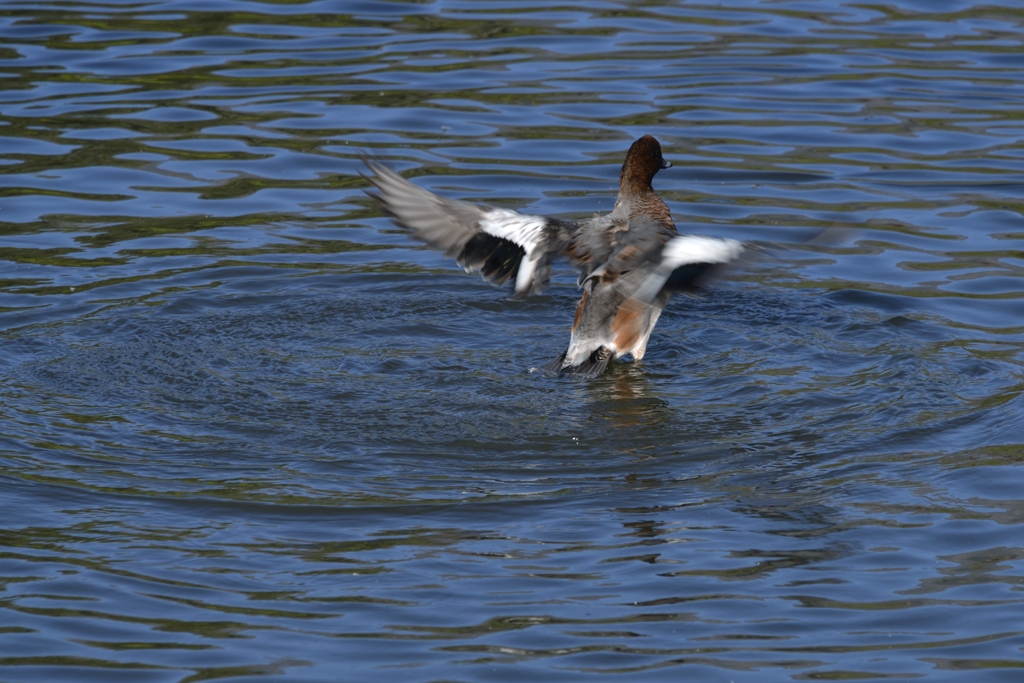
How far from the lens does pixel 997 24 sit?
46.5 feet

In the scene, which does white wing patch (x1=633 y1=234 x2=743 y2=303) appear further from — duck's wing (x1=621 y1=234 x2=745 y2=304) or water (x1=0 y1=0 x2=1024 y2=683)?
water (x1=0 y1=0 x2=1024 y2=683)

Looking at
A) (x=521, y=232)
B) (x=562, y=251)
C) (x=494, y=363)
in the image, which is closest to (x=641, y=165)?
(x=521, y=232)

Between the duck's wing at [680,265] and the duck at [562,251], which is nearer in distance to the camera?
the duck's wing at [680,265]

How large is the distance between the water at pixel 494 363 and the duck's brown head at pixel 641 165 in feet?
2.74

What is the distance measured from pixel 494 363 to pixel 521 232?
76 cm

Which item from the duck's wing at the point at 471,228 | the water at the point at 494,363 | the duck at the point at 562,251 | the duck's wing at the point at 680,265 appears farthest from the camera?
the duck's wing at the point at 471,228

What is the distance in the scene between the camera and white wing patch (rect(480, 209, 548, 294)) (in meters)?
7.62

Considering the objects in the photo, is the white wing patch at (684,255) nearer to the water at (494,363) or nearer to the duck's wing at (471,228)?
the water at (494,363)

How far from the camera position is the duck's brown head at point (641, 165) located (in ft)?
29.9

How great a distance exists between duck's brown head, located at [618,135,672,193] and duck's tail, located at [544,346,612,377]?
156 cm

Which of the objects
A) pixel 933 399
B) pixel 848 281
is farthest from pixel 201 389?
pixel 848 281

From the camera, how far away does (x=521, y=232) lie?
25.7 ft

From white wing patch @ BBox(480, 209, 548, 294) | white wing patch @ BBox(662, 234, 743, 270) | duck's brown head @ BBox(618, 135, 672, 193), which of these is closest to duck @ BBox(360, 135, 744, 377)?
white wing patch @ BBox(480, 209, 548, 294)

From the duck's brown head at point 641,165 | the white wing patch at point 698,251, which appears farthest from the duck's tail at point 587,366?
the duck's brown head at point 641,165
